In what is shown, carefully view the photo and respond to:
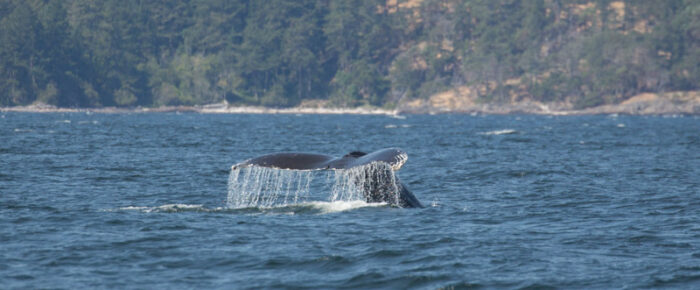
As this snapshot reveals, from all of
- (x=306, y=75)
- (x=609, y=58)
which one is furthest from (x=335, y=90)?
(x=609, y=58)

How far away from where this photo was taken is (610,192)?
24438 millimetres

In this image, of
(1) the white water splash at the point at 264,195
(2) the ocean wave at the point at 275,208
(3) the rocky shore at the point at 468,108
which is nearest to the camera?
(2) the ocean wave at the point at 275,208

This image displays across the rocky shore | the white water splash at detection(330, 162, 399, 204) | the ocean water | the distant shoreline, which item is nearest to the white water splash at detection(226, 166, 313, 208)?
the ocean water

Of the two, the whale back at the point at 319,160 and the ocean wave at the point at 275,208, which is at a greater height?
the whale back at the point at 319,160

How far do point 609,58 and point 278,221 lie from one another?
15870 centimetres

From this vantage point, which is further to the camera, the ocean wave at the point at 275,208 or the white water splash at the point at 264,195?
the white water splash at the point at 264,195

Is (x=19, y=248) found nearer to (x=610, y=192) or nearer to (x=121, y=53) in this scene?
(x=610, y=192)

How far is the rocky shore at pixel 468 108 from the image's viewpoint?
509 feet

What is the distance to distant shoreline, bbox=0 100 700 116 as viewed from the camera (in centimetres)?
15438

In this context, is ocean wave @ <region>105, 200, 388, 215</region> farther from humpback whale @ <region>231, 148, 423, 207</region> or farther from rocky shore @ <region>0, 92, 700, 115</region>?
rocky shore @ <region>0, 92, 700, 115</region>

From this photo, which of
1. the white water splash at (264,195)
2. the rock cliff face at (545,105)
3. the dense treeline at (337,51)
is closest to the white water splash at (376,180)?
the white water splash at (264,195)

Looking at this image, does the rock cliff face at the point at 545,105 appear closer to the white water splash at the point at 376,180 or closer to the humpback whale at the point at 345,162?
the white water splash at the point at 376,180

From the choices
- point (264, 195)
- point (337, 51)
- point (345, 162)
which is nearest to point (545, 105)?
point (337, 51)

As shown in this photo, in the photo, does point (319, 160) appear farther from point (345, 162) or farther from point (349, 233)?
point (349, 233)
